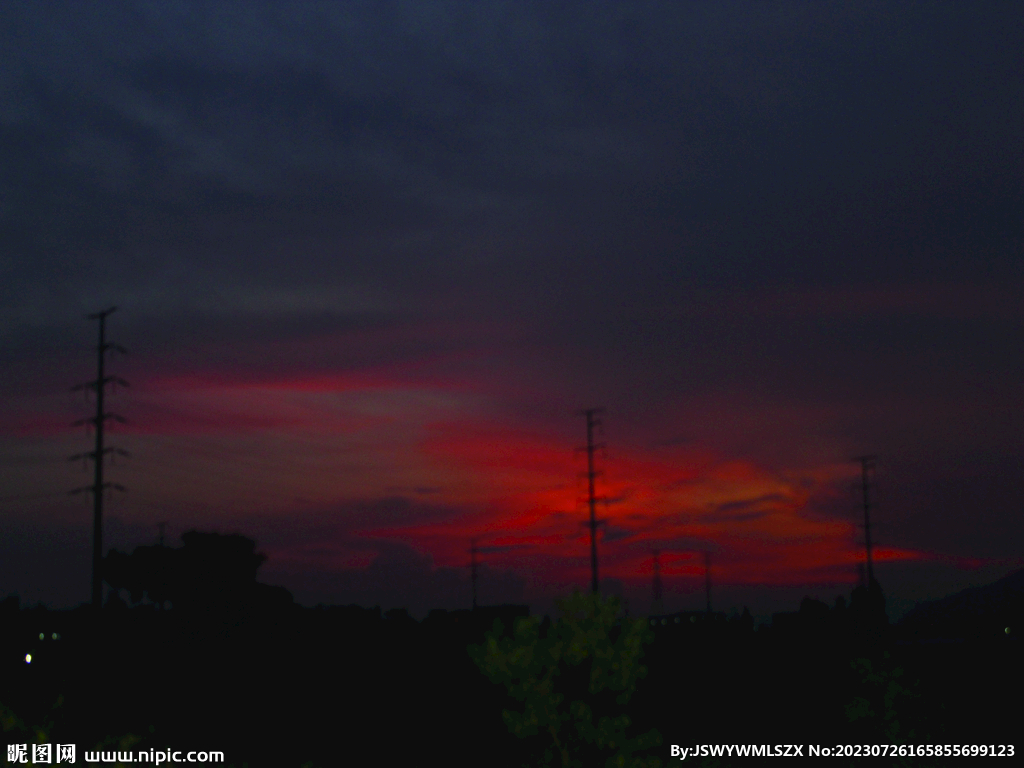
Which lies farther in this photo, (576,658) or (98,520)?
(98,520)

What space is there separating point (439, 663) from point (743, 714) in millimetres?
15283

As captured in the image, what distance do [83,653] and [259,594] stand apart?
21842 millimetres

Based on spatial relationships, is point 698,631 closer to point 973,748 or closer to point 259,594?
point 973,748

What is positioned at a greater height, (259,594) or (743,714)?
(259,594)

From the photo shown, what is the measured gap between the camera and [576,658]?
83.7 feet

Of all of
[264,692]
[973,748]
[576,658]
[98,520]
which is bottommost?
[973,748]

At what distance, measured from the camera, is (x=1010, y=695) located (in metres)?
60.4

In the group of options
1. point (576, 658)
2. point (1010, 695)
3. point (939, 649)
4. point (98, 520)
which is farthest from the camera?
point (939, 649)

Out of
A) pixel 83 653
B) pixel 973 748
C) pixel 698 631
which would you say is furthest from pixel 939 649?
pixel 83 653

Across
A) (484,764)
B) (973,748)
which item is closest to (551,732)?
(484,764)

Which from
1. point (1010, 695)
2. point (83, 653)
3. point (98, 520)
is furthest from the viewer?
point (1010, 695)

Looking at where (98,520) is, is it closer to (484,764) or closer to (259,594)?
(484,764)

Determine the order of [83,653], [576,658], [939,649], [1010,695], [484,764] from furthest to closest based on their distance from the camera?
[939,649] → [1010,695] → [83,653] → [484,764] → [576,658]

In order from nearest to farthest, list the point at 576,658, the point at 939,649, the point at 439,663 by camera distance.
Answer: the point at 576,658, the point at 439,663, the point at 939,649
